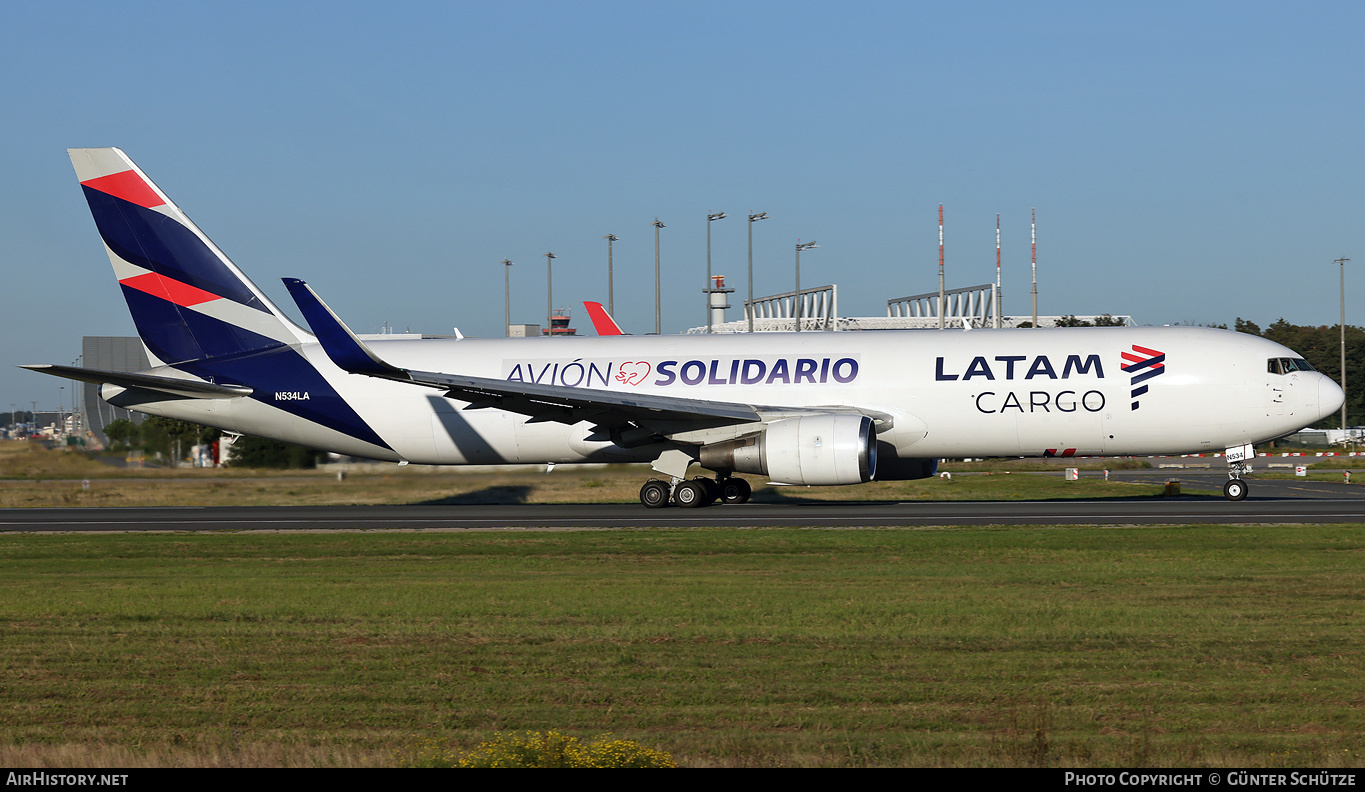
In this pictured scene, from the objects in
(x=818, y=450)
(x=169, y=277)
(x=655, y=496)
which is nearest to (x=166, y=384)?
(x=169, y=277)

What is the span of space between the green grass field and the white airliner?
872 centimetres

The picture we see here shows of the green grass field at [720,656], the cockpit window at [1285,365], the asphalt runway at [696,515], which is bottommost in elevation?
the green grass field at [720,656]

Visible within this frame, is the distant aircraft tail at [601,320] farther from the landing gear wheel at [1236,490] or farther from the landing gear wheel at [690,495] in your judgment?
the landing gear wheel at [1236,490]

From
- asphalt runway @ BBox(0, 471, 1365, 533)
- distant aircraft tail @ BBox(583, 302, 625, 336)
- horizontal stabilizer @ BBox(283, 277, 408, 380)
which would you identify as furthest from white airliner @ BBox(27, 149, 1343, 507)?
distant aircraft tail @ BBox(583, 302, 625, 336)

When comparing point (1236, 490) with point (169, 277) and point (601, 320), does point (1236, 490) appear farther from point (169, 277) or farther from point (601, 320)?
point (169, 277)

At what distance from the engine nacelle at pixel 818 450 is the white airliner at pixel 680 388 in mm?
41

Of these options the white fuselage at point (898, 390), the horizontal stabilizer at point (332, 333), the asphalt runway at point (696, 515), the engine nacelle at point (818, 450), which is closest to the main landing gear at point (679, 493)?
the asphalt runway at point (696, 515)

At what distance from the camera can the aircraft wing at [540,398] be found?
24.7m

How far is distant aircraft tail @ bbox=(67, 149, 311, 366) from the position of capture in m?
29.9

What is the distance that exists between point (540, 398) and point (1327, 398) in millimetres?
17252

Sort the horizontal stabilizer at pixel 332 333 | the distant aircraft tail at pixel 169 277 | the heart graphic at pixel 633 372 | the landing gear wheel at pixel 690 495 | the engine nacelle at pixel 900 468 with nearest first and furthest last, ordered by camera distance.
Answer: the horizontal stabilizer at pixel 332 333 → the landing gear wheel at pixel 690 495 → the engine nacelle at pixel 900 468 → the heart graphic at pixel 633 372 → the distant aircraft tail at pixel 169 277

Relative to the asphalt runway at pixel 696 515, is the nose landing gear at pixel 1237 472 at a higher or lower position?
higher

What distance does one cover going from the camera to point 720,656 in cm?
1039

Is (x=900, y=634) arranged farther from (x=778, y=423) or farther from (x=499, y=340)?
(x=499, y=340)
